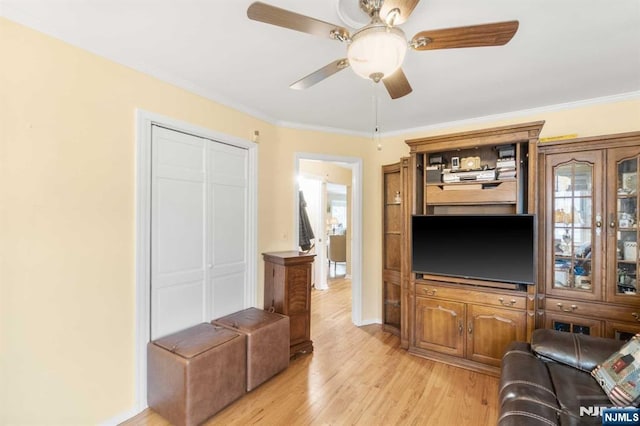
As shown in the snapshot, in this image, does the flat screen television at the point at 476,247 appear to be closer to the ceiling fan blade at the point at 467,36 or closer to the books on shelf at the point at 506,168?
the books on shelf at the point at 506,168

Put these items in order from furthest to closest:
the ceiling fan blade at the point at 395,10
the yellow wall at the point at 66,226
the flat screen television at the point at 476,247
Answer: the flat screen television at the point at 476,247
the yellow wall at the point at 66,226
the ceiling fan blade at the point at 395,10

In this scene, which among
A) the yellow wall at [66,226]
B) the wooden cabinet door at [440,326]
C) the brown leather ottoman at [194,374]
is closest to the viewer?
the yellow wall at [66,226]

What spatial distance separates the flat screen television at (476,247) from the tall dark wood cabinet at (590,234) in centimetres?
22

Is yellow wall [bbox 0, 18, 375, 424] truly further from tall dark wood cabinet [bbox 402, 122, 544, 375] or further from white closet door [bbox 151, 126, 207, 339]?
tall dark wood cabinet [bbox 402, 122, 544, 375]

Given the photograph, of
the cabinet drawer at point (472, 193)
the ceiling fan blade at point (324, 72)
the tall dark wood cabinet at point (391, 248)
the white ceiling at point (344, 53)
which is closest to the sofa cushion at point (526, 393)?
the cabinet drawer at point (472, 193)

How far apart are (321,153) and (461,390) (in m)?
2.80

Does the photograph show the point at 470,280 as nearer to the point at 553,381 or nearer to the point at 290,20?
the point at 553,381

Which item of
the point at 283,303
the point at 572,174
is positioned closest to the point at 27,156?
the point at 283,303

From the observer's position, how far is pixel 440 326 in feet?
A: 9.78

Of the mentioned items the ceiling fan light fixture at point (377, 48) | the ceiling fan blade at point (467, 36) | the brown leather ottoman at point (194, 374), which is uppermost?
the ceiling fan blade at point (467, 36)

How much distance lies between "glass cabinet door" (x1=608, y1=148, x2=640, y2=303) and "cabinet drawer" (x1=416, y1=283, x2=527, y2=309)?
0.67 m

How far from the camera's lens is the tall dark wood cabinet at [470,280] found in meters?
2.66

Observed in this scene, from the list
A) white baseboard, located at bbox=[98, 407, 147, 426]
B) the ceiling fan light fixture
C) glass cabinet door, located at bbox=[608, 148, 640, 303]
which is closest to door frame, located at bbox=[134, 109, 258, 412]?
white baseboard, located at bbox=[98, 407, 147, 426]

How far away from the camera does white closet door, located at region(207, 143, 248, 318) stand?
9.29 feet
